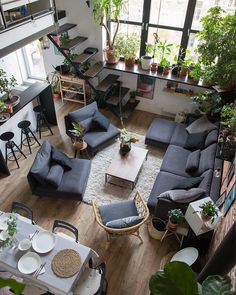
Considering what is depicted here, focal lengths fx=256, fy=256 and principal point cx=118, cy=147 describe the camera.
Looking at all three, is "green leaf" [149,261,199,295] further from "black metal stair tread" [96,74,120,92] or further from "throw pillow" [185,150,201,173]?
"black metal stair tread" [96,74,120,92]

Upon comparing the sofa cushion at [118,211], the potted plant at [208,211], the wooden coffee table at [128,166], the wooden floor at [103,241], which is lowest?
the wooden floor at [103,241]

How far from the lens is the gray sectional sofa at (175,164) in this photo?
13.3 ft

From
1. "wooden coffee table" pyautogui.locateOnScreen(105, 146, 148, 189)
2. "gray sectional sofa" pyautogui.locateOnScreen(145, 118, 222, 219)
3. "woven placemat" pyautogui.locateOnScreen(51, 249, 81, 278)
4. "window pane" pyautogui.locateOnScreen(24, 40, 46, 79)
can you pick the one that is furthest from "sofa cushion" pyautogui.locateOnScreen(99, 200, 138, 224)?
"window pane" pyautogui.locateOnScreen(24, 40, 46, 79)

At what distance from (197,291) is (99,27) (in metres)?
6.16

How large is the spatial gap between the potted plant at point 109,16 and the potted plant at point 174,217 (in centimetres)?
436

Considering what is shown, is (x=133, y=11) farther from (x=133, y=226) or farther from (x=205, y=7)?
(x=133, y=226)

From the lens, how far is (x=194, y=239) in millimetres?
3713

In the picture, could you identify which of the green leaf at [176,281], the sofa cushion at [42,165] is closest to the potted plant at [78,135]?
the sofa cushion at [42,165]

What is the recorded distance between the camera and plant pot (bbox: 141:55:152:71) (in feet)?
20.5

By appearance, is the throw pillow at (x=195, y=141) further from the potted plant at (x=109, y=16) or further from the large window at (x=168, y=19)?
the potted plant at (x=109, y=16)

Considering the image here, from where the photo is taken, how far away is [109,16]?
611 cm

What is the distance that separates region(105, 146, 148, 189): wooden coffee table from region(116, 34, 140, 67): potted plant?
2477 mm

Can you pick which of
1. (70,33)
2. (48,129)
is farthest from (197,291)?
(70,33)

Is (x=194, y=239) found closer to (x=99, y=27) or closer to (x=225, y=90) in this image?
(x=225, y=90)
